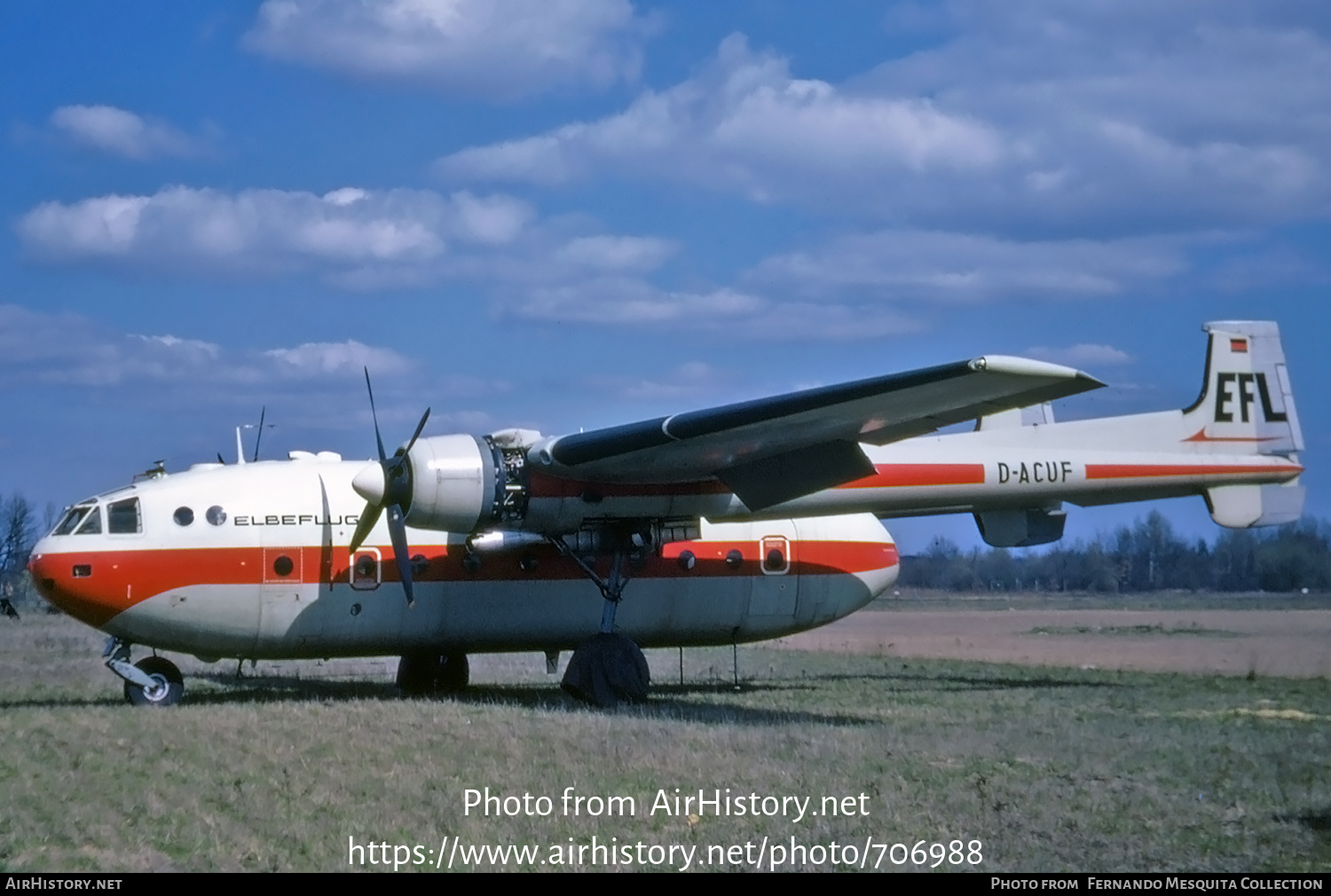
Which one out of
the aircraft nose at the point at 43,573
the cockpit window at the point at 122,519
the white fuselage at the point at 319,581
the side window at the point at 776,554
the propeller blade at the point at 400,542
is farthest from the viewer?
the side window at the point at 776,554

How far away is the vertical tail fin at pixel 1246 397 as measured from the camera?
70.7 ft

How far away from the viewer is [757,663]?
29766mm

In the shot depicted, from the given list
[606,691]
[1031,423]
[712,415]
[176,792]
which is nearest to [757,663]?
[1031,423]

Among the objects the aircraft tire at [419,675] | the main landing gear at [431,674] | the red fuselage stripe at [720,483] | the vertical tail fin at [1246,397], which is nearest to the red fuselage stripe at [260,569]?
the red fuselage stripe at [720,483]

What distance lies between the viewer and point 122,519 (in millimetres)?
17656

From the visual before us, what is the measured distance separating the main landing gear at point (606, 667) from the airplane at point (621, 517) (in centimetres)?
3

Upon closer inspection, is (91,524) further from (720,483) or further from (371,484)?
(720,483)

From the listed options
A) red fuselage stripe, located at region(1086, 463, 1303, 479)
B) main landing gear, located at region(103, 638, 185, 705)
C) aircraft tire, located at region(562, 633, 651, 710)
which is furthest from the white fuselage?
red fuselage stripe, located at region(1086, 463, 1303, 479)

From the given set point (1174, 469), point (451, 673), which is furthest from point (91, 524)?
point (1174, 469)

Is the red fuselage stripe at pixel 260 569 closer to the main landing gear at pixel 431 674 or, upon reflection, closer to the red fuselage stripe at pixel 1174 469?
the main landing gear at pixel 431 674

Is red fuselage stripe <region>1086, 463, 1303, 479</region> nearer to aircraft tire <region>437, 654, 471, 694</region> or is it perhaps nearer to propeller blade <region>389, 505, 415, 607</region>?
aircraft tire <region>437, 654, 471, 694</region>

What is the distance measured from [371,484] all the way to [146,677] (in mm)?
4170

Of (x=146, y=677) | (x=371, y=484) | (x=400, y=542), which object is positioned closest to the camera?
(x=371, y=484)
